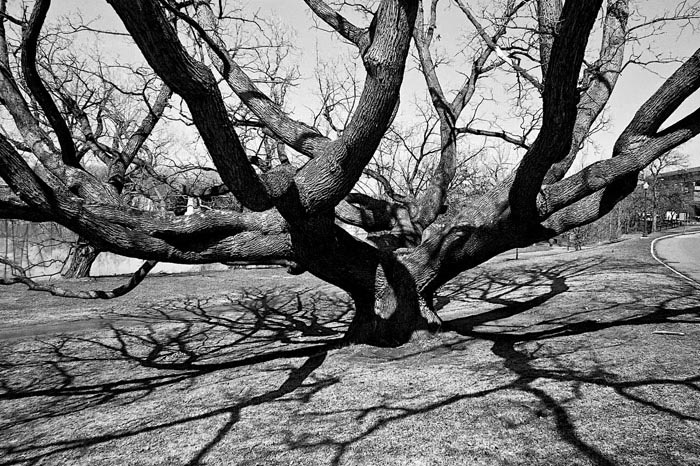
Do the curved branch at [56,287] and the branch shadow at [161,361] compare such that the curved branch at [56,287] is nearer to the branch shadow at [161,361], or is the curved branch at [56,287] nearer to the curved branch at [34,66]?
the branch shadow at [161,361]

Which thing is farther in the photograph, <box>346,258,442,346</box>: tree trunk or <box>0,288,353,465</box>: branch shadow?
<box>346,258,442,346</box>: tree trunk

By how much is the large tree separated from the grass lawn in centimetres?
107

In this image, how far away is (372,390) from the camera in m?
3.73

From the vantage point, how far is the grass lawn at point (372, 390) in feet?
8.65

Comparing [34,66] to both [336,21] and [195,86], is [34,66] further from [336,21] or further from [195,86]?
[336,21]

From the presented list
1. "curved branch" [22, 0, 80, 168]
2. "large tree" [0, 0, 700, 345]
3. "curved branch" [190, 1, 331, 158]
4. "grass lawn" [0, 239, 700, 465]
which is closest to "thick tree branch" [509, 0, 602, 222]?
"large tree" [0, 0, 700, 345]

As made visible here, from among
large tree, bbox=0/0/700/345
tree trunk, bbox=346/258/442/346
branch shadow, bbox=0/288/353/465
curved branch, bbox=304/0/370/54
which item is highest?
curved branch, bbox=304/0/370/54

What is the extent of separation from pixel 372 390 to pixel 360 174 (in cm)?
182

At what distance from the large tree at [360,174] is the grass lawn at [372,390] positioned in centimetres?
107

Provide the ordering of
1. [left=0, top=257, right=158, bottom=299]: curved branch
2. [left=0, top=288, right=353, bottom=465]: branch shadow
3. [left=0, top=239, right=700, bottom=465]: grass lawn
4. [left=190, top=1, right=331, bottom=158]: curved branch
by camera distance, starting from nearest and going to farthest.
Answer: [left=0, top=239, right=700, bottom=465]: grass lawn → [left=0, top=288, right=353, bottom=465]: branch shadow → [left=0, top=257, right=158, bottom=299]: curved branch → [left=190, top=1, right=331, bottom=158]: curved branch

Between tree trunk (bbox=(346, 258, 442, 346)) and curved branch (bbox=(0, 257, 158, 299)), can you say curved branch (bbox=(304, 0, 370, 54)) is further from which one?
curved branch (bbox=(0, 257, 158, 299))

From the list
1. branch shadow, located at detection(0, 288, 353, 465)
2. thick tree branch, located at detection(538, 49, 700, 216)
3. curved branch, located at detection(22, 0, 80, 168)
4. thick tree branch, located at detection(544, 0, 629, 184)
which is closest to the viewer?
branch shadow, located at detection(0, 288, 353, 465)

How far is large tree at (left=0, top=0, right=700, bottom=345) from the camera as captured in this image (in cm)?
290

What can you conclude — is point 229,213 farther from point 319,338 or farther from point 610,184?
point 610,184
